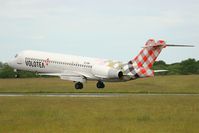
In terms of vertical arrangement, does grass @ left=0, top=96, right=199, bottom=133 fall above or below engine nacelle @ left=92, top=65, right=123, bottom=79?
below

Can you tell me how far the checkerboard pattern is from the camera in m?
61.5

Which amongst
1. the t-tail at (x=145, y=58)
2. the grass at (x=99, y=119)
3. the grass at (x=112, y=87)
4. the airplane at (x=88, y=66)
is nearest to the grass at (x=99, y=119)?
the grass at (x=99, y=119)

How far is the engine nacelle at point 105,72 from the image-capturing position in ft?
205

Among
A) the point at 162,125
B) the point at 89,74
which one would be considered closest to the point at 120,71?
the point at 89,74

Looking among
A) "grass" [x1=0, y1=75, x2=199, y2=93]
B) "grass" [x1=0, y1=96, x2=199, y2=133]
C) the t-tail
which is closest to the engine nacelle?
the t-tail

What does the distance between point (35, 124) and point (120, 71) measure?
36993mm

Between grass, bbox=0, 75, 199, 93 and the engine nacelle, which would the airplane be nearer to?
the engine nacelle

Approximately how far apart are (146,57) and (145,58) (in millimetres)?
152

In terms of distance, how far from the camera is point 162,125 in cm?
2522

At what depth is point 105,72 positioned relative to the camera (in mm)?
63344

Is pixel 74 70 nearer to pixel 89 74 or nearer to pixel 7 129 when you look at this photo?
pixel 89 74

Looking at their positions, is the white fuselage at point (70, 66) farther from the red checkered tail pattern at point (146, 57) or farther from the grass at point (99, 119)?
the grass at point (99, 119)

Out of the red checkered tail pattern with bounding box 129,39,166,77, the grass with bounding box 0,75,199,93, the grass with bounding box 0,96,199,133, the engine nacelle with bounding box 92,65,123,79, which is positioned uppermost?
the red checkered tail pattern with bounding box 129,39,166,77

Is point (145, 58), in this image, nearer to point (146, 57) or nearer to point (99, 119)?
point (146, 57)
